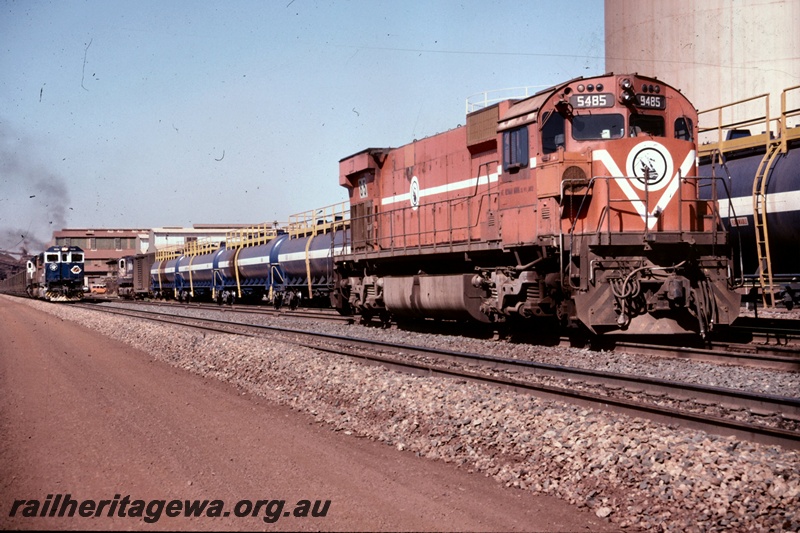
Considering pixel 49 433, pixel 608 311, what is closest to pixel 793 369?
pixel 608 311

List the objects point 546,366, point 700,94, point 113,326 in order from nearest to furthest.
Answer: point 546,366
point 113,326
point 700,94

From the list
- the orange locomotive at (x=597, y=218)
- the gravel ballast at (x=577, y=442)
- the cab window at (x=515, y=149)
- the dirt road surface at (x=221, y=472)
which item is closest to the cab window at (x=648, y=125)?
the orange locomotive at (x=597, y=218)

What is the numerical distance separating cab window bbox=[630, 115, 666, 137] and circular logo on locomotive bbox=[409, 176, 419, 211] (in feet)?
20.6

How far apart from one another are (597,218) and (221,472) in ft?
24.9

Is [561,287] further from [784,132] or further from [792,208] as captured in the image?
[784,132]

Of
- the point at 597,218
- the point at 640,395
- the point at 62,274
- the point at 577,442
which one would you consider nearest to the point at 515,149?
the point at 597,218

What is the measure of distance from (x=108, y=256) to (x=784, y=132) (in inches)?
3733

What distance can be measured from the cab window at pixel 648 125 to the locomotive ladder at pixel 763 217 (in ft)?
12.3

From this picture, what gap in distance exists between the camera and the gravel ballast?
480cm

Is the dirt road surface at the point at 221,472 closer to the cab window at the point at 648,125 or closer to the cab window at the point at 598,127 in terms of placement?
the cab window at the point at 598,127

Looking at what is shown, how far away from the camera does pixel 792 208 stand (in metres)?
13.7

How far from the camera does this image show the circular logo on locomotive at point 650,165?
1134 cm
